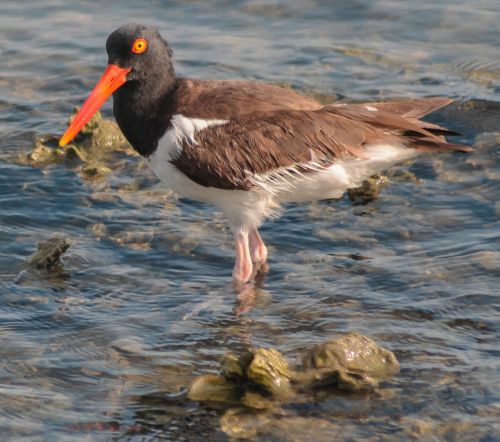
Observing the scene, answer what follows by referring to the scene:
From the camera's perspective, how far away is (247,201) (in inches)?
273

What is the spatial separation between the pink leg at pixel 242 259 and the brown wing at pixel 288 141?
448 mm

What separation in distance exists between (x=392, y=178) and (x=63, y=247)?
9.03 feet

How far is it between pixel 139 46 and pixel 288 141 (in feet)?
3.82

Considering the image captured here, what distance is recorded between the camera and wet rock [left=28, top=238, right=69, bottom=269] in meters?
6.91

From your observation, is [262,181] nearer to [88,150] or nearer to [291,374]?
[291,374]

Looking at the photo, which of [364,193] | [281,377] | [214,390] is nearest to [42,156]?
[364,193]

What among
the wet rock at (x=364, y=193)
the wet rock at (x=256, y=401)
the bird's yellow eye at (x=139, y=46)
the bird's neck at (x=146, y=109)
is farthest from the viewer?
the wet rock at (x=364, y=193)

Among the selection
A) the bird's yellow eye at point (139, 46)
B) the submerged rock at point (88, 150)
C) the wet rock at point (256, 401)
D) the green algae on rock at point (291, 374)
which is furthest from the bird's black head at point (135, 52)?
the wet rock at point (256, 401)

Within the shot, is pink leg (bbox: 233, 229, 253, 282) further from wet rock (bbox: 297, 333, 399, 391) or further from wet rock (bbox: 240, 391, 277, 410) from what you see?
wet rock (bbox: 240, 391, 277, 410)

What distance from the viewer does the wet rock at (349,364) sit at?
536 cm

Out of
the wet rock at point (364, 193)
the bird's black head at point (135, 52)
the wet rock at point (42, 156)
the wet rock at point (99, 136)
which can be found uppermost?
the bird's black head at point (135, 52)

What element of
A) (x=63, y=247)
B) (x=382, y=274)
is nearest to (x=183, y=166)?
(x=63, y=247)

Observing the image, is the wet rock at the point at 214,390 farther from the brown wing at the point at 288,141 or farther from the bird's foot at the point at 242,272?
the brown wing at the point at 288,141

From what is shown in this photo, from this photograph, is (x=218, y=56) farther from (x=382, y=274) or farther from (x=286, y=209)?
(x=382, y=274)
